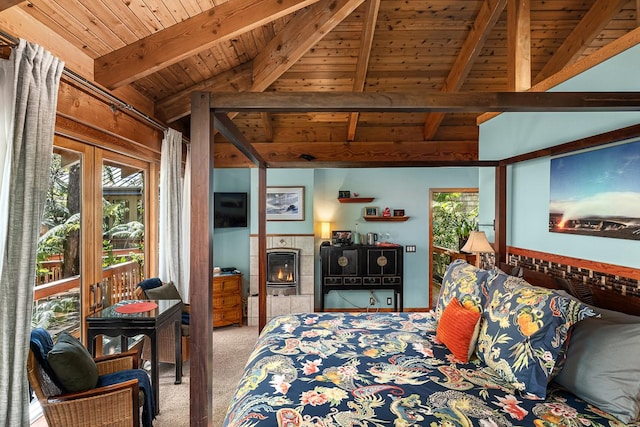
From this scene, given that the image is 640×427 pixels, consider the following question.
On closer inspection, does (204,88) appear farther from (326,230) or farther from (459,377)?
(459,377)

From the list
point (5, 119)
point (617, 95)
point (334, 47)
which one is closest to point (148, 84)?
point (5, 119)

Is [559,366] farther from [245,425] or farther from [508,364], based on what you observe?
[245,425]

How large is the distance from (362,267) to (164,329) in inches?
112

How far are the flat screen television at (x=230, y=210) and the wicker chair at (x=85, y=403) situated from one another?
3.34m

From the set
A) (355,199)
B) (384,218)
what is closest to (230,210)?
(355,199)

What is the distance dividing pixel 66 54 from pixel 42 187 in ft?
3.31

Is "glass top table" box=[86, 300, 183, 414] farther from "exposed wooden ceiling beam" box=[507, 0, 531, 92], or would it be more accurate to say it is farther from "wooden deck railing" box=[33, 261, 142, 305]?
"exposed wooden ceiling beam" box=[507, 0, 531, 92]

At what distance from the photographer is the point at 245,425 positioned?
135 centimetres

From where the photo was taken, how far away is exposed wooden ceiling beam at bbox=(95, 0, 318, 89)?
8.40 feet

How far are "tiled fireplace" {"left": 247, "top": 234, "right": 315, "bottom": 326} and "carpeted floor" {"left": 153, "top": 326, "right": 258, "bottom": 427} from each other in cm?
53

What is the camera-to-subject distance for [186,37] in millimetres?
Answer: 2592

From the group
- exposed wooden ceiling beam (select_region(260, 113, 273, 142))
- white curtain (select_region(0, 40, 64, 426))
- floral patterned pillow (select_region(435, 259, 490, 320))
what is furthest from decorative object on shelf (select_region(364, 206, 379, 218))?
white curtain (select_region(0, 40, 64, 426))

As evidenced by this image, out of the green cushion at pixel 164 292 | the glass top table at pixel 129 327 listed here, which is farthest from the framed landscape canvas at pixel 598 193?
the green cushion at pixel 164 292

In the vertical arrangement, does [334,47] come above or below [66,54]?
above
